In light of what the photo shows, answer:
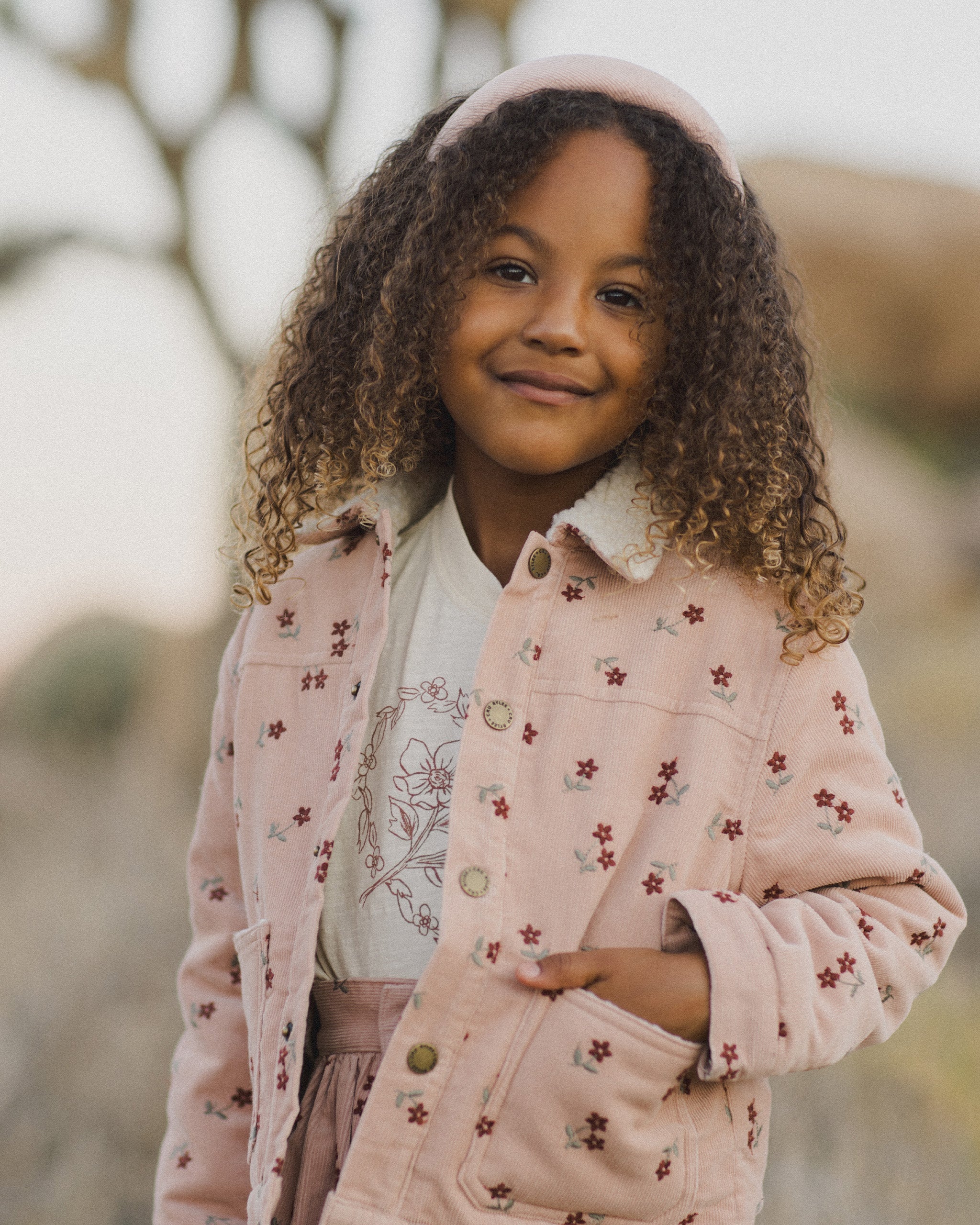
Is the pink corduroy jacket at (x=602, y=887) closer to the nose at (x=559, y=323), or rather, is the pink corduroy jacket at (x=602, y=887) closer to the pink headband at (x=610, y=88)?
the nose at (x=559, y=323)

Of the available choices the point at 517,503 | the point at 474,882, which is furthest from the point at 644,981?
the point at 517,503

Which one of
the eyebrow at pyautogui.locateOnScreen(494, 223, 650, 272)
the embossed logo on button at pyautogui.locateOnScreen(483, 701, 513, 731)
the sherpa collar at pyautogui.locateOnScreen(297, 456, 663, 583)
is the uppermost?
the eyebrow at pyautogui.locateOnScreen(494, 223, 650, 272)

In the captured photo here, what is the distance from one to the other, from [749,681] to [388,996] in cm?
52

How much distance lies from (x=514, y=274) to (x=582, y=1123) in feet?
3.03

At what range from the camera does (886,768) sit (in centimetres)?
141

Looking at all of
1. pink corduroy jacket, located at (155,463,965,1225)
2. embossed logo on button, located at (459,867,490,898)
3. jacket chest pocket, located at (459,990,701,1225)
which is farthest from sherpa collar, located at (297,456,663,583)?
jacket chest pocket, located at (459,990,701,1225)

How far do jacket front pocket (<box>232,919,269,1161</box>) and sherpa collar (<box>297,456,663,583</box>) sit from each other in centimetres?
49

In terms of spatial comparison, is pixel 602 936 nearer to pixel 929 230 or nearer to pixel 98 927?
pixel 98 927

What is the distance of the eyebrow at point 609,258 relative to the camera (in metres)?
1.44

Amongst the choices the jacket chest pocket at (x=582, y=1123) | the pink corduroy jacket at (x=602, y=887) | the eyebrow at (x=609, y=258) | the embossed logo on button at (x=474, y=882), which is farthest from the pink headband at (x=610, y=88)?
the jacket chest pocket at (x=582, y=1123)

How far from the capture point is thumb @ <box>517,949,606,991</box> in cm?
127

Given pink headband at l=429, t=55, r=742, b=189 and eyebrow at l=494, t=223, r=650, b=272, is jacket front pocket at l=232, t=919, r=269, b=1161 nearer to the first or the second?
eyebrow at l=494, t=223, r=650, b=272

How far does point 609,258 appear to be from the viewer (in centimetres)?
144

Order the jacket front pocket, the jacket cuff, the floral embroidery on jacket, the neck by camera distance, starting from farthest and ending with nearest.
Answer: the neck < the jacket front pocket < the floral embroidery on jacket < the jacket cuff
